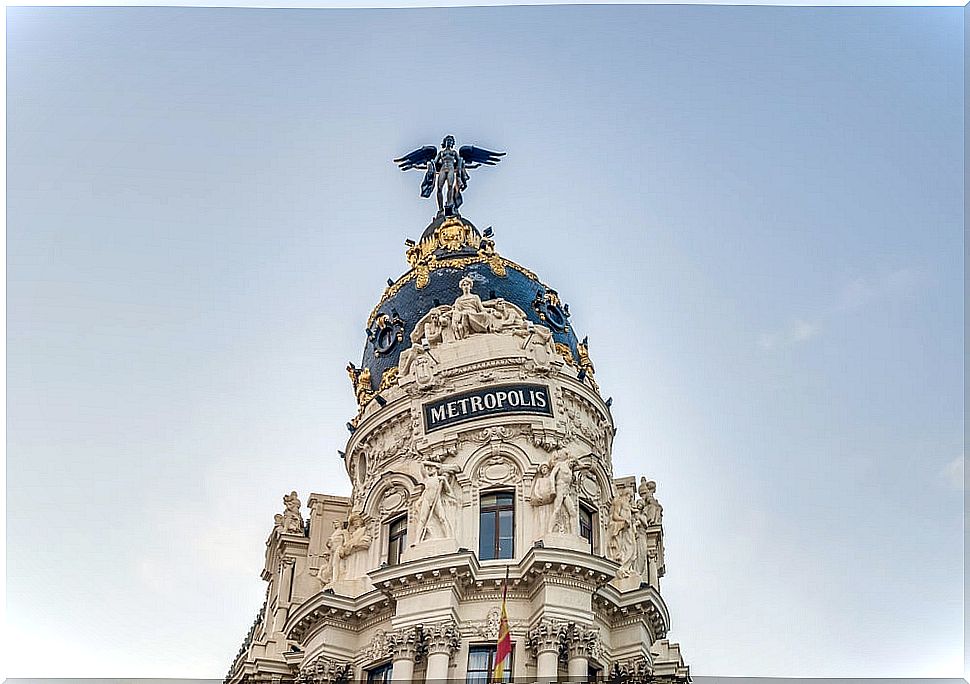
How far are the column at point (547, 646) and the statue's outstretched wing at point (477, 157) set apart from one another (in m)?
13.4

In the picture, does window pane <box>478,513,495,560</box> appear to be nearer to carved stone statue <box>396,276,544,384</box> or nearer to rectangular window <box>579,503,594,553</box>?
rectangular window <box>579,503,594,553</box>

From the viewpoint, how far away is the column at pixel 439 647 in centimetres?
2927

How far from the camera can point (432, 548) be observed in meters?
30.8

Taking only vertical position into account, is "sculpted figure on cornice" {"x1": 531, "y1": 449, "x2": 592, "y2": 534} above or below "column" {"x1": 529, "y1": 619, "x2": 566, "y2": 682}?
above

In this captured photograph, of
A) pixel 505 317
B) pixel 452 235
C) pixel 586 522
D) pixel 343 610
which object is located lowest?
pixel 343 610

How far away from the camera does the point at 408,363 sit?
34500 millimetres

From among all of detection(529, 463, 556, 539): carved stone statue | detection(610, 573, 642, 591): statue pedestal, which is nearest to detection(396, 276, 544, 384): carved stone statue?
detection(529, 463, 556, 539): carved stone statue

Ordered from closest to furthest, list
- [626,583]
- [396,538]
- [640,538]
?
[626,583], [396,538], [640,538]

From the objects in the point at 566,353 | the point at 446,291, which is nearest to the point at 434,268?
the point at 446,291

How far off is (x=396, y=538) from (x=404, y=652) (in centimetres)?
345

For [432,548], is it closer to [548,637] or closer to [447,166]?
[548,637]

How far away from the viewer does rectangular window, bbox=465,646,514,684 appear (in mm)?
29531

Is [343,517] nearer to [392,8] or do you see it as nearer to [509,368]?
[509,368]

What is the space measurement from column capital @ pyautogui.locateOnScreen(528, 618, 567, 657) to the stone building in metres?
0.03
